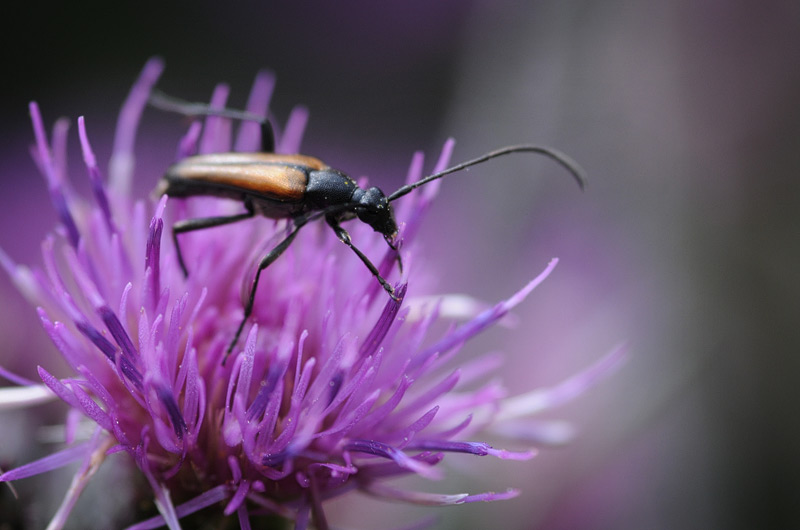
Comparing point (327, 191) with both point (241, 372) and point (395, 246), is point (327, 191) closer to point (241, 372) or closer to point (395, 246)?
point (395, 246)

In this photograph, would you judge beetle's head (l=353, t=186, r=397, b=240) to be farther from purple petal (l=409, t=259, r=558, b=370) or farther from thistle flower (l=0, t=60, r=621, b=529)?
purple petal (l=409, t=259, r=558, b=370)

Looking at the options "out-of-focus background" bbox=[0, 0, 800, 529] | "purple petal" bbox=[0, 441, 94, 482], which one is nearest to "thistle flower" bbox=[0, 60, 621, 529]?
"purple petal" bbox=[0, 441, 94, 482]

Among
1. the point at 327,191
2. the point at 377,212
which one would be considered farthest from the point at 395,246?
the point at 327,191

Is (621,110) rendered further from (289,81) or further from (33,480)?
(33,480)

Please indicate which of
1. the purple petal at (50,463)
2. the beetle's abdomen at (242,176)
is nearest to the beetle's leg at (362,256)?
the beetle's abdomen at (242,176)

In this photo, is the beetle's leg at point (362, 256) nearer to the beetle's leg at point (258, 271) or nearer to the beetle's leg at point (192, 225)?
the beetle's leg at point (258, 271)

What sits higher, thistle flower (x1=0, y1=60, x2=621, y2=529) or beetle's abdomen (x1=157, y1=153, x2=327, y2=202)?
beetle's abdomen (x1=157, y1=153, x2=327, y2=202)
